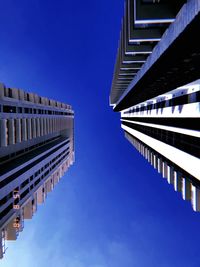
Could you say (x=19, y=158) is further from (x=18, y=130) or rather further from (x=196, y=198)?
(x=196, y=198)

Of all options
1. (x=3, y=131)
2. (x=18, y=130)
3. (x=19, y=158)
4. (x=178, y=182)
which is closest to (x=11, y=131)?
(x=3, y=131)

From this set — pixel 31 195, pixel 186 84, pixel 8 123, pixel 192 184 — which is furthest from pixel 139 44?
pixel 31 195

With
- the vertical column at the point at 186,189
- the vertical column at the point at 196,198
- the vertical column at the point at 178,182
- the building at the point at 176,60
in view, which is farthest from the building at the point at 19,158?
the vertical column at the point at 196,198

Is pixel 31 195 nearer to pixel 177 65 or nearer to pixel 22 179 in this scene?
pixel 22 179

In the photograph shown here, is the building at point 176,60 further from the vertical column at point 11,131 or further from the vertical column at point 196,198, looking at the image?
the vertical column at point 11,131

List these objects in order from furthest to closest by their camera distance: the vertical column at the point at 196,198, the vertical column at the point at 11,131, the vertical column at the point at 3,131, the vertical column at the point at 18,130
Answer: the vertical column at the point at 18,130, the vertical column at the point at 11,131, the vertical column at the point at 3,131, the vertical column at the point at 196,198

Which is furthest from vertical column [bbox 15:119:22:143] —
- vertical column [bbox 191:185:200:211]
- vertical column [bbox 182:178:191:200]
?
vertical column [bbox 191:185:200:211]

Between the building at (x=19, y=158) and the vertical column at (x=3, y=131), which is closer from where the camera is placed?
the vertical column at (x=3, y=131)

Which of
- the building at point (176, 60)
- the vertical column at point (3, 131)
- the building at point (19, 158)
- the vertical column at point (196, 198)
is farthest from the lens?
the building at point (19, 158)

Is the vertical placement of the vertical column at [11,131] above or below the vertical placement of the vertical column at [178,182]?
above

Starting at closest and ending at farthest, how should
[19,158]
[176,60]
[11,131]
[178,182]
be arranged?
[176,60] → [178,182] → [11,131] → [19,158]

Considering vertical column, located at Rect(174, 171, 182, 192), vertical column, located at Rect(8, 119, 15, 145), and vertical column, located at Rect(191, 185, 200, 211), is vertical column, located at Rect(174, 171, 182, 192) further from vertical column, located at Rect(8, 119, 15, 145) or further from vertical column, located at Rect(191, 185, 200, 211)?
vertical column, located at Rect(8, 119, 15, 145)

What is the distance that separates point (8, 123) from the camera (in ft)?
102

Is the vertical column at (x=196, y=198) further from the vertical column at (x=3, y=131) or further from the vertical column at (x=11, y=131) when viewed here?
the vertical column at (x=11, y=131)
